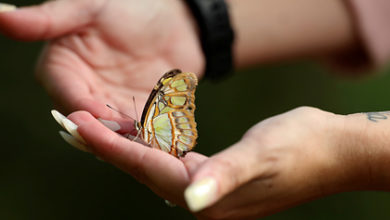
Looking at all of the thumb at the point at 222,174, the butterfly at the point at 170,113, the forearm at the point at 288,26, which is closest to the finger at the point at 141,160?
the thumb at the point at 222,174

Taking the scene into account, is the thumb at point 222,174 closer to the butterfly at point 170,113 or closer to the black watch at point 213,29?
the butterfly at point 170,113

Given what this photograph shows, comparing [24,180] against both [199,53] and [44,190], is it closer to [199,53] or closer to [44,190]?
[44,190]

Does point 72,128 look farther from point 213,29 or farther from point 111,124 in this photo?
point 213,29

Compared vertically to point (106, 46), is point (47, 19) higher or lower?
higher

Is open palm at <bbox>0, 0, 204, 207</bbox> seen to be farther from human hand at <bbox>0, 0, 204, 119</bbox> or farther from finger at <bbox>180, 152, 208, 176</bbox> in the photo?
finger at <bbox>180, 152, 208, 176</bbox>

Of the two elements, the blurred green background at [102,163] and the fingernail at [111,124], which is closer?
the fingernail at [111,124]

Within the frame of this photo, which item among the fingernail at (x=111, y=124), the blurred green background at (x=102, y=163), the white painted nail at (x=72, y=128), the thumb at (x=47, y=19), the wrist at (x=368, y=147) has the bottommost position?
the blurred green background at (x=102, y=163)

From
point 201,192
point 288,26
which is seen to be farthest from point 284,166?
point 288,26
